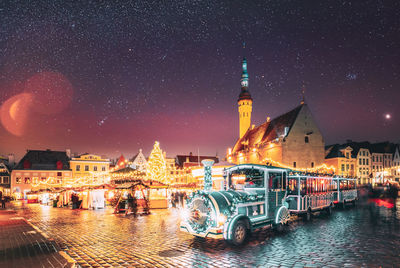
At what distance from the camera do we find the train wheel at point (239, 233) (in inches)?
380

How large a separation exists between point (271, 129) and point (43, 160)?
51.5 metres

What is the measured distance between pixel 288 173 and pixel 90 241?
980 cm

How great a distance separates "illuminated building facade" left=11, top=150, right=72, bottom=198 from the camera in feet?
193

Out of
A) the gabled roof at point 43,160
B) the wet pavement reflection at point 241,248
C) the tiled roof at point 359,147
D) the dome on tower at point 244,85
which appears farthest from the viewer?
the dome on tower at point 244,85

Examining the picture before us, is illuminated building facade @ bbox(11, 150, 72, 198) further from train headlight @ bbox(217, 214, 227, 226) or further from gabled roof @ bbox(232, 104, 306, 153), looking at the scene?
train headlight @ bbox(217, 214, 227, 226)

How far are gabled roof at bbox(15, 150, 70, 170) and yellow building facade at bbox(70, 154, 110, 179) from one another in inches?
77.8

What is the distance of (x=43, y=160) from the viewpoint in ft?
207

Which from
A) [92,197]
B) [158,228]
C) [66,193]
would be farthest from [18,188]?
[158,228]

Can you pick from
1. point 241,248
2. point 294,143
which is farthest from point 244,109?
point 241,248

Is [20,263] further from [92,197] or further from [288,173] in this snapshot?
[92,197]

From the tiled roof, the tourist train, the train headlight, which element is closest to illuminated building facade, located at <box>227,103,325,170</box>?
the tiled roof

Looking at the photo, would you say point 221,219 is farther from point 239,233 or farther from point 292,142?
point 292,142

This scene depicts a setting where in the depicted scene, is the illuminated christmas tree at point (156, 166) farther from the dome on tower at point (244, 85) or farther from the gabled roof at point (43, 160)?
the dome on tower at point (244, 85)

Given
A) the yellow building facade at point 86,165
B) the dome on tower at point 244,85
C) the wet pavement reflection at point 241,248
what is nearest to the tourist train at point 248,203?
the wet pavement reflection at point 241,248
